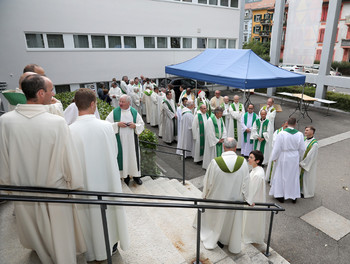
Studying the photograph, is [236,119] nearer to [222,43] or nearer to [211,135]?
[211,135]

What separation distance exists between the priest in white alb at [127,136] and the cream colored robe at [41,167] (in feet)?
8.29

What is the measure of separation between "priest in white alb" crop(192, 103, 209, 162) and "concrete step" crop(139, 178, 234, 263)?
2.54 metres

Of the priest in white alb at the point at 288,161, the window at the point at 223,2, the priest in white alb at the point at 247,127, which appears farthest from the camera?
the window at the point at 223,2

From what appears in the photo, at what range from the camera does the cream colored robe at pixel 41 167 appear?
213 cm

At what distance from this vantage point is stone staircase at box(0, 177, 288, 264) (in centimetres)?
275

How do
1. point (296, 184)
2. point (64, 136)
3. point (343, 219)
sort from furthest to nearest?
point (296, 184) → point (343, 219) → point (64, 136)

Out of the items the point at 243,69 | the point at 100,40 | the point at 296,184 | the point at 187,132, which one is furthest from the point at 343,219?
the point at 100,40

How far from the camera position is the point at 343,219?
5086mm

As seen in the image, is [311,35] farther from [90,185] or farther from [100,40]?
[90,185]

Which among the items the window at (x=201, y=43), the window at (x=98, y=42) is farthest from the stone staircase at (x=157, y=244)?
the window at (x=201, y=43)

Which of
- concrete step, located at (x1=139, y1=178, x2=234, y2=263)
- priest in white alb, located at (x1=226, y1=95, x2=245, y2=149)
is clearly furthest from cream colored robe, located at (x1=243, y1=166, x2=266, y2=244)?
priest in white alb, located at (x1=226, y1=95, x2=245, y2=149)

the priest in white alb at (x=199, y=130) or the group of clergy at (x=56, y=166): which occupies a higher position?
the group of clergy at (x=56, y=166)

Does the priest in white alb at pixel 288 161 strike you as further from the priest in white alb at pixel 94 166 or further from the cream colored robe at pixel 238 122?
the priest in white alb at pixel 94 166

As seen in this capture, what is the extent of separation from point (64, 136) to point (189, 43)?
56.2 ft
